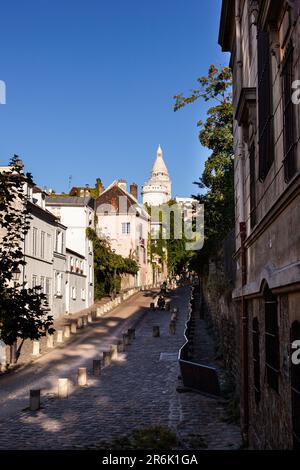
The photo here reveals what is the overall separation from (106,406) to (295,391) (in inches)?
415

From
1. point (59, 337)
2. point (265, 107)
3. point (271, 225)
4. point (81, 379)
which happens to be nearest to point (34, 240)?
point (59, 337)

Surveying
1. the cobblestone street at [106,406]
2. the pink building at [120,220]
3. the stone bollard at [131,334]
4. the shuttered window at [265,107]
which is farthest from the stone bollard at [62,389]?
the pink building at [120,220]

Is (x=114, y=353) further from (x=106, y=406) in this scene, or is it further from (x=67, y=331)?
(x=106, y=406)

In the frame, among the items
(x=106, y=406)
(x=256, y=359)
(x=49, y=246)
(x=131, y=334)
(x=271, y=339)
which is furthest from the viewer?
(x=49, y=246)

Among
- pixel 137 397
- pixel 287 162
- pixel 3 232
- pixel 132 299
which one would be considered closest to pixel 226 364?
pixel 137 397

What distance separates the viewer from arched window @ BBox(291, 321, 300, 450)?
5.83 m

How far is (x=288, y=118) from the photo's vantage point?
6.33 m

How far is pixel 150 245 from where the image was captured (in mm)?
77375

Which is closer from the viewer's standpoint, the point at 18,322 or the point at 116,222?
the point at 18,322

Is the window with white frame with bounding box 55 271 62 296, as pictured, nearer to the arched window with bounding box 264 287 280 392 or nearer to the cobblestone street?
the cobblestone street

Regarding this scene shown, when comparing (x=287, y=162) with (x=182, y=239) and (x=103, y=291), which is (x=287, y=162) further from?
(x=182, y=239)

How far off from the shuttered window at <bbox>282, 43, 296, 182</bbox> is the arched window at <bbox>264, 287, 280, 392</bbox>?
1.97m

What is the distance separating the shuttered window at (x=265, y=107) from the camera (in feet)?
25.1
